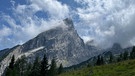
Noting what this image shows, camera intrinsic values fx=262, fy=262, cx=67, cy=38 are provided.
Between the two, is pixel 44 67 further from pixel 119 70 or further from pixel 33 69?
pixel 33 69

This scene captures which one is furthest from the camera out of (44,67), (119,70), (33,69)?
(33,69)

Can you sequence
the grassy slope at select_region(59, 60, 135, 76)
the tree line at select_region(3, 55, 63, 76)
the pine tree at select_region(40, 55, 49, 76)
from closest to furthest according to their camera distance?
1. the grassy slope at select_region(59, 60, 135, 76)
2. the pine tree at select_region(40, 55, 49, 76)
3. the tree line at select_region(3, 55, 63, 76)

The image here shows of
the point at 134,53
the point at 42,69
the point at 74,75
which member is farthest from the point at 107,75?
the point at 134,53

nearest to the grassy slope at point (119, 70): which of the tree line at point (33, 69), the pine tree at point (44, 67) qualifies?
the pine tree at point (44, 67)

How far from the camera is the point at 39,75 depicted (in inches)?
2520

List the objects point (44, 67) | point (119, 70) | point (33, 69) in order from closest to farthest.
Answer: point (119, 70) → point (44, 67) → point (33, 69)

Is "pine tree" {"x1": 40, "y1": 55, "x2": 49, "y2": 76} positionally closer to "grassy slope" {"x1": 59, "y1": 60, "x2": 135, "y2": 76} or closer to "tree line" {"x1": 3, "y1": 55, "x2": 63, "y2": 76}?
"tree line" {"x1": 3, "y1": 55, "x2": 63, "y2": 76}

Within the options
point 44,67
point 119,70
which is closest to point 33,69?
point 44,67

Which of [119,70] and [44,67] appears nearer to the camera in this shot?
[119,70]

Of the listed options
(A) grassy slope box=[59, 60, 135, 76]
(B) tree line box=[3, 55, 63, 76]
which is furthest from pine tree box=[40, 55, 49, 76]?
(A) grassy slope box=[59, 60, 135, 76]

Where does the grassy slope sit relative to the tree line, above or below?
below

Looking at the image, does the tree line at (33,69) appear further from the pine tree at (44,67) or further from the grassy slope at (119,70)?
the grassy slope at (119,70)

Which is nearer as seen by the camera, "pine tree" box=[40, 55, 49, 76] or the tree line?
"pine tree" box=[40, 55, 49, 76]

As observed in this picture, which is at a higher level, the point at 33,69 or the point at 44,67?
the point at 33,69
